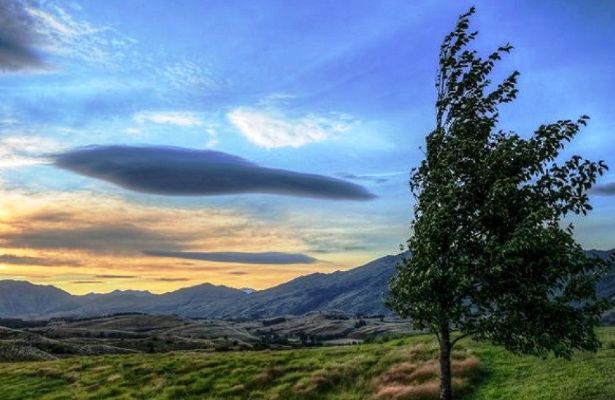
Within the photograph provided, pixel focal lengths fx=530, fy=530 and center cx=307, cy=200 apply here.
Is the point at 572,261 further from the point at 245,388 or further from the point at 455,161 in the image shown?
the point at 245,388

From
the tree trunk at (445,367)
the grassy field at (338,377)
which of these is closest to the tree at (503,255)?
the tree trunk at (445,367)

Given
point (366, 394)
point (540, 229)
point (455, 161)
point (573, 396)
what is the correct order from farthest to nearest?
point (366, 394) → point (573, 396) → point (455, 161) → point (540, 229)

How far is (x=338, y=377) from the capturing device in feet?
136

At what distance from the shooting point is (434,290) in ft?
78.0

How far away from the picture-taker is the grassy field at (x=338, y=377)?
32438 millimetres

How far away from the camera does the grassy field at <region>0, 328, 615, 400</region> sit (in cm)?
3244

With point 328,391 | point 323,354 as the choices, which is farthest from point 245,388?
point 323,354

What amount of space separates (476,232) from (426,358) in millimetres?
21124

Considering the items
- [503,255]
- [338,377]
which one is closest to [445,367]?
[503,255]

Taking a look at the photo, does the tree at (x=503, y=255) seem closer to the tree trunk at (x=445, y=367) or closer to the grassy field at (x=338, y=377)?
the tree trunk at (x=445, y=367)

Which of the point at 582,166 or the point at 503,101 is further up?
the point at 503,101

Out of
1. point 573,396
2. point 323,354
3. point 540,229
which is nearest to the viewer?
point 540,229

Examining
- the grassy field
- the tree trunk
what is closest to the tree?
the tree trunk

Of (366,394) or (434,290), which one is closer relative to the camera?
(434,290)
